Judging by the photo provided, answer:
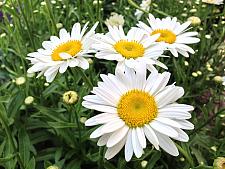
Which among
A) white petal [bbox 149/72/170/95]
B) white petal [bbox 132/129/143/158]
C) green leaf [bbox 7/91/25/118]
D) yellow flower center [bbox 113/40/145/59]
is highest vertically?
yellow flower center [bbox 113/40/145/59]

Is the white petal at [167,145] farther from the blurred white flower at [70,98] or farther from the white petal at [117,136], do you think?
the blurred white flower at [70,98]

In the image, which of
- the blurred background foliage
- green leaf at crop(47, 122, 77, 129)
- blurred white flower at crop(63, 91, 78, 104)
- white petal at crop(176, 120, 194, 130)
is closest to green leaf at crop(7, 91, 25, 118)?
the blurred background foliage

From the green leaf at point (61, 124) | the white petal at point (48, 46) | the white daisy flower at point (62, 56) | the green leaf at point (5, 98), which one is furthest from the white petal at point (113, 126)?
the green leaf at point (5, 98)

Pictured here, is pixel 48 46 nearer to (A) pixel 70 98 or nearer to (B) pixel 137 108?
(A) pixel 70 98

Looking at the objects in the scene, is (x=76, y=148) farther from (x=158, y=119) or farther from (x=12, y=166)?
(x=158, y=119)

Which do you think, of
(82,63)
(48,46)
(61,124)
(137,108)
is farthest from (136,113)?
(48,46)

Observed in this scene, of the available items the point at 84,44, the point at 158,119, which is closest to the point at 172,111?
the point at 158,119

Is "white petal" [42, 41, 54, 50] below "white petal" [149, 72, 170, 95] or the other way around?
below

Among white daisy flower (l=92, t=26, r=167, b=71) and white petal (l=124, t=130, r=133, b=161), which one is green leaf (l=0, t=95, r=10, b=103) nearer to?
white daisy flower (l=92, t=26, r=167, b=71)
